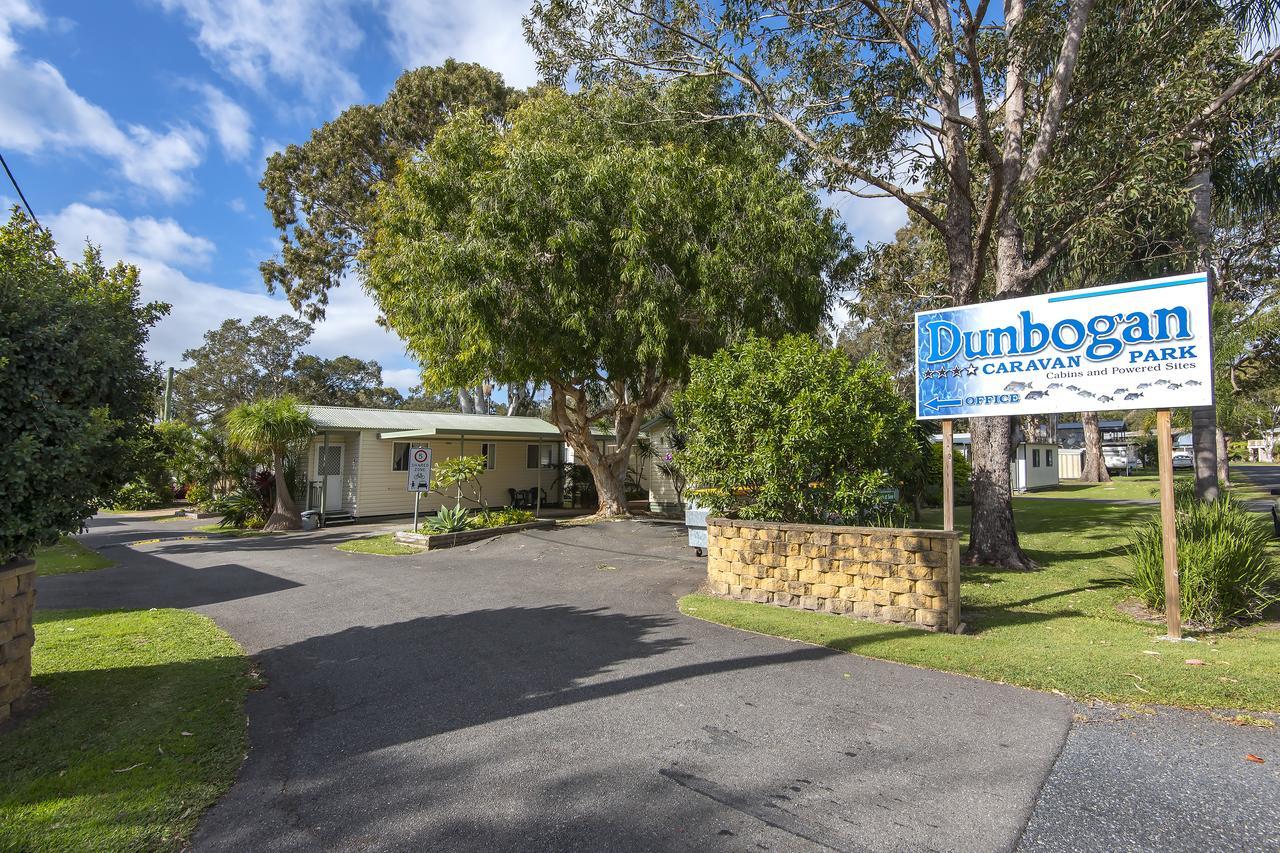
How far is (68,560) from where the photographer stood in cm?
1246

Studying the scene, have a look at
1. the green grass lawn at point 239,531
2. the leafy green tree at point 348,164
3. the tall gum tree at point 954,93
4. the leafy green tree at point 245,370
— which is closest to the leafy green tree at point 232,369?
the leafy green tree at point 245,370

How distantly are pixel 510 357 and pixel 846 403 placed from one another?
8.41 metres

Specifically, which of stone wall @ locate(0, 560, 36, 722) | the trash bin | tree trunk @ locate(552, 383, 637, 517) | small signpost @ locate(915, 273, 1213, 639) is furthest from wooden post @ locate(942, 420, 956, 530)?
tree trunk @ locate(552, 383, 637, 517)

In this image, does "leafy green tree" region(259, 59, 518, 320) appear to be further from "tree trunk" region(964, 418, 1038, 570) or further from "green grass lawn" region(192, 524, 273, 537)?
"tree trunk" region(964, 418, 1038, 570)

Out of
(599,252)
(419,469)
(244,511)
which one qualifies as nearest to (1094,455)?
(599,252)

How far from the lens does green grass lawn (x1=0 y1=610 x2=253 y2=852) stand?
3.23 m

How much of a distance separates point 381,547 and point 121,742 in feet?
32.9

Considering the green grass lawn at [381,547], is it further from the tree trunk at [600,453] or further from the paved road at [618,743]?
the tree trunk at [600,453]

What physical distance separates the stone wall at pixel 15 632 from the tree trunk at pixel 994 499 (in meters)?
11.1

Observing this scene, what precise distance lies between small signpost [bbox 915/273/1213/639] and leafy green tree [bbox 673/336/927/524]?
0.62 metres

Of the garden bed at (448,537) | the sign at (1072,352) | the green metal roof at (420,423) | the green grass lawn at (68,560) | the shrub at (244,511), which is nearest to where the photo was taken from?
the sign at (1072,352)

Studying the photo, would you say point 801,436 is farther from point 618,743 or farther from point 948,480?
point 618,743

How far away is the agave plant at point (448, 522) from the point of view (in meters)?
14.5

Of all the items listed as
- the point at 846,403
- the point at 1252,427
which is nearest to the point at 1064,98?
the point at 846,403
